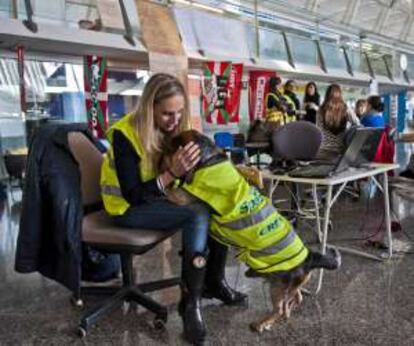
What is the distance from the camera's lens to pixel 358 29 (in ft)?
34.3

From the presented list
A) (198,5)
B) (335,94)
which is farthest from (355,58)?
(335,94)

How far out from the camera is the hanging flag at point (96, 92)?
5336mm

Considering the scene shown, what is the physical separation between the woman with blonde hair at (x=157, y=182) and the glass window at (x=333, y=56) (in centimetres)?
798

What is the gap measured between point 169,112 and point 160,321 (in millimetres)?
867

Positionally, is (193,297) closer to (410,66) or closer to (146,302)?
(146,302)

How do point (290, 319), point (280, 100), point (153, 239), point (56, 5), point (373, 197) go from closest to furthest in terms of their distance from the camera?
1. point (153, 239)
2. point (290, 319)
3. point (373, 197)
4. point (56, 5)
5. point (280, 100)

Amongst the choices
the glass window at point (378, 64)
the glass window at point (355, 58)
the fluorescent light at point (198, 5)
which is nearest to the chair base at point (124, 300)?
the fluorescent light at point (198, 5)

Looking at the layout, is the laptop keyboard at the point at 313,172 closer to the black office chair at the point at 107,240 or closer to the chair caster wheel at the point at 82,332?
the black office chair at the point at 107,240

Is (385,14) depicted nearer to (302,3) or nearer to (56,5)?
(302,3)

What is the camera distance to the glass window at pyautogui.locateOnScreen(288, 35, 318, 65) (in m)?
8.41

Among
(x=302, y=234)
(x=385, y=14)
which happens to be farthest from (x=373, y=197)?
(x=385, y=14)

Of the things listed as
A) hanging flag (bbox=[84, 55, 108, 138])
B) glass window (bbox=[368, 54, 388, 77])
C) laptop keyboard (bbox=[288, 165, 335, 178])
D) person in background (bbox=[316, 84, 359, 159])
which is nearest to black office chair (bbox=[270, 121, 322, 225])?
laptop keyboard (bbox=[288, 165, 335, 178])

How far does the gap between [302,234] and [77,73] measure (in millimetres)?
3951

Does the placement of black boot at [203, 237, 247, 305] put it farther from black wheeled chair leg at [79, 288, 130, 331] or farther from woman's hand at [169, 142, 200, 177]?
woman's hand at [169, 142, 200, 177]
